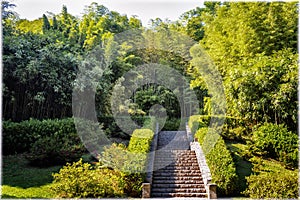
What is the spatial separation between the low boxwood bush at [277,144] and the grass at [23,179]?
6684mm

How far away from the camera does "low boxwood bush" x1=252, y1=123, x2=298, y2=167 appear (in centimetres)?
868

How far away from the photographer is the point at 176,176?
8.22 m

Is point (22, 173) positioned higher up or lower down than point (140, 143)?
lower down

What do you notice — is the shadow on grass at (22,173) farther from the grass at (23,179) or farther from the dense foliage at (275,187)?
the dense foliage at (275,187)

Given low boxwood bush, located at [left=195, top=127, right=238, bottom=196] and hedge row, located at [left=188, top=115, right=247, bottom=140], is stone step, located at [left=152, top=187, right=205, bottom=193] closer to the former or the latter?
low boxwood bush, located at [left=195, top=127, right=238, bottom=196]

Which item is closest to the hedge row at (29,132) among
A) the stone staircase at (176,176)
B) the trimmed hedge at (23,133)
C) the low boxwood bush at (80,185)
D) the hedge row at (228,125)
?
the trimmed hedge at (23,133)

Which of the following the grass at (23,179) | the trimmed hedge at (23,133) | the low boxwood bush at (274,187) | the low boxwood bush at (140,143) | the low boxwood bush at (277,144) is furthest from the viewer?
the trimmed hedge at (23,133)

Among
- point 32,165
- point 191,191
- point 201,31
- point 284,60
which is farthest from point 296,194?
point 201,31

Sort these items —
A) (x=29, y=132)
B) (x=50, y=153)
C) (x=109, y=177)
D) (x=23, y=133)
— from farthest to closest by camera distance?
(x=29, y=132)
(x=23, y=133)
(x=50, y=153)
(x=109, y=177)

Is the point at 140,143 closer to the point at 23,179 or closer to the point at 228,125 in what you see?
the point at 23,179

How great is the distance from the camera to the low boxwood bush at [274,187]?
241 inches

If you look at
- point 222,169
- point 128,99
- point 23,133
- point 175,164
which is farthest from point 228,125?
point 23,133

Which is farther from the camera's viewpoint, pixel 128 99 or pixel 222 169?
pixel 128 99

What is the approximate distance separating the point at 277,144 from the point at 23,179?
25.1 feet
